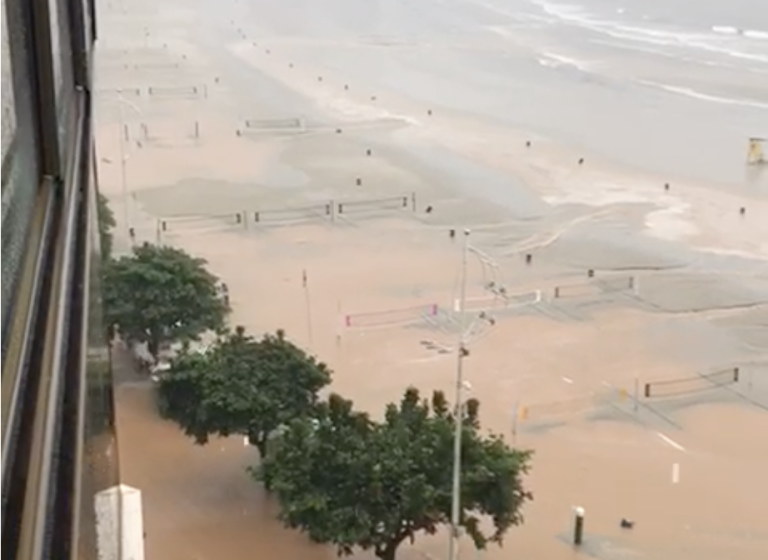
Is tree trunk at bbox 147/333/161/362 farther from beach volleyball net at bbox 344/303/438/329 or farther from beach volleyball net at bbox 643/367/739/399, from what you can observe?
beach volleyball net at bbox 643/367/739/399

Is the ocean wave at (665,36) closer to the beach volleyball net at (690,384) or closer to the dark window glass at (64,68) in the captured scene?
the beach volleyball net at (690,384)

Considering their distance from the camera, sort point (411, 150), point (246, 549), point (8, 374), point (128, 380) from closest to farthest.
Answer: point (8, 374), point (246, 549), point (128, 380), point (411, 150)

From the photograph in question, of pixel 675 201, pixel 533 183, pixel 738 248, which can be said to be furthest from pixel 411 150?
pixel 738 248

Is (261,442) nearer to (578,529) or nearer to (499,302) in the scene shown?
(578,529)

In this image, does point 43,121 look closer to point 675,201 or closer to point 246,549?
point 246,549

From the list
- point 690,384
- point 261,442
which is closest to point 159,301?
point 261,442


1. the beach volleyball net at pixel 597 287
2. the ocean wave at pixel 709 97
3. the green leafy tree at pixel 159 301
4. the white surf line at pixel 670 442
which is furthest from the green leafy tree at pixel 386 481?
the ocean wave at pixel 709 97

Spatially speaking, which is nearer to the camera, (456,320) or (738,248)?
(456,320)

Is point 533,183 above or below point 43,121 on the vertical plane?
below
